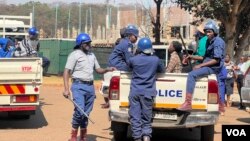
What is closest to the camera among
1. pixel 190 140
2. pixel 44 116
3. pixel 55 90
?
pixel 190 140

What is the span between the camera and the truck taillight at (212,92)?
28.1ft

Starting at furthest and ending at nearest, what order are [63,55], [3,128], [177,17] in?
1. [177,17]
2. [63,55]
3. [3,128]

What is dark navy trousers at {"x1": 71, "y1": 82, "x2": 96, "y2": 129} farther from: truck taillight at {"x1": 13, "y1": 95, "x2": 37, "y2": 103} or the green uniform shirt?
the green uniform shirt

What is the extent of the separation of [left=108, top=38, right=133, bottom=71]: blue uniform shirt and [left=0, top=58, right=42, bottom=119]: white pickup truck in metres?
1.56

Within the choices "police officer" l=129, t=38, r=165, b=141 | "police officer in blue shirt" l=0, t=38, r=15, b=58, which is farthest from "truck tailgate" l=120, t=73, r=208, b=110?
"police officer in blue shirt" l=0, t=38, r=15, b=58

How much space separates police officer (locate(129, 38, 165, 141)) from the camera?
27.1ft

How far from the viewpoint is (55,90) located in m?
21.0

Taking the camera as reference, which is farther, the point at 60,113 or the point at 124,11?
the point at 124,11

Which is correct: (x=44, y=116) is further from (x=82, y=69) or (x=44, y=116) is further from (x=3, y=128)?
(x=82, y=69)

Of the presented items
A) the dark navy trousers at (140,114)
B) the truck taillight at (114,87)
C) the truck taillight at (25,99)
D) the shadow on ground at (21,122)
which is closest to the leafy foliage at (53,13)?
the shadow on ground at (21,122)

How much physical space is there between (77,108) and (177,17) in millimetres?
37969

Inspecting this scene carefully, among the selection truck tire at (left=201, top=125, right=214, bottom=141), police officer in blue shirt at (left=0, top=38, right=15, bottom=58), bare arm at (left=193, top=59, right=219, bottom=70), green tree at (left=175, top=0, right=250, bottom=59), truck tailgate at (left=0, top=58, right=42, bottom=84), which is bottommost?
truck tire at (left=201, top=125, right=214, bottom=141)

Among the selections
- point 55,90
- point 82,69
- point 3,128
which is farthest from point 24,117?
point 55,90

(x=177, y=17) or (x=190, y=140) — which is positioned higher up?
(x=177, y=17)
